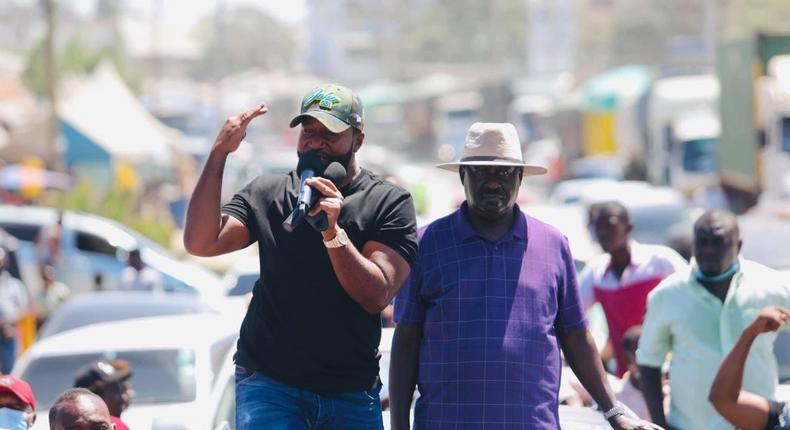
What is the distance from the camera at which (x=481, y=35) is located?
5497 inches

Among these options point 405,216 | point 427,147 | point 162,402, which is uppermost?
point 405,216

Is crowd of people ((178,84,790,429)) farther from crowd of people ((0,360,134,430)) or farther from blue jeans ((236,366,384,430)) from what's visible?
crowd of people ((0,360,134,430))

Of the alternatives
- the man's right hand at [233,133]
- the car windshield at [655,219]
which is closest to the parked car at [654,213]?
the car windshield at [655,219]

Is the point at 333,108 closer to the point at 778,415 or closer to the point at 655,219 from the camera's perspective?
the point at 778,415

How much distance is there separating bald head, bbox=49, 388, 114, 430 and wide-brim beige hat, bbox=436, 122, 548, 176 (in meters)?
1.49

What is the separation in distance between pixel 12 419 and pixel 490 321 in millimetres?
2024

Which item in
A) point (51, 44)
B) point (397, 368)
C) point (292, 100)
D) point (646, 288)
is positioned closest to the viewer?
point (397, 368)

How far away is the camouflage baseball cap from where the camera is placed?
461cm

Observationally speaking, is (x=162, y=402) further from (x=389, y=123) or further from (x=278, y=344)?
(x=389, y=123)

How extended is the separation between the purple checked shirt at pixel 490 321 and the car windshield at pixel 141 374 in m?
3.80

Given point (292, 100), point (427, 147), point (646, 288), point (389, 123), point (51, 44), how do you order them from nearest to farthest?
point (646, 288) → point (51, 44) → point (427, 147) → point (389, 123) → point (292, 100)

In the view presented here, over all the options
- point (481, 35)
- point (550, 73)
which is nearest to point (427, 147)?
point (550, 73)

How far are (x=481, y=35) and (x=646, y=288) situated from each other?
13260 cm

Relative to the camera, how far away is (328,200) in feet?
13.9
